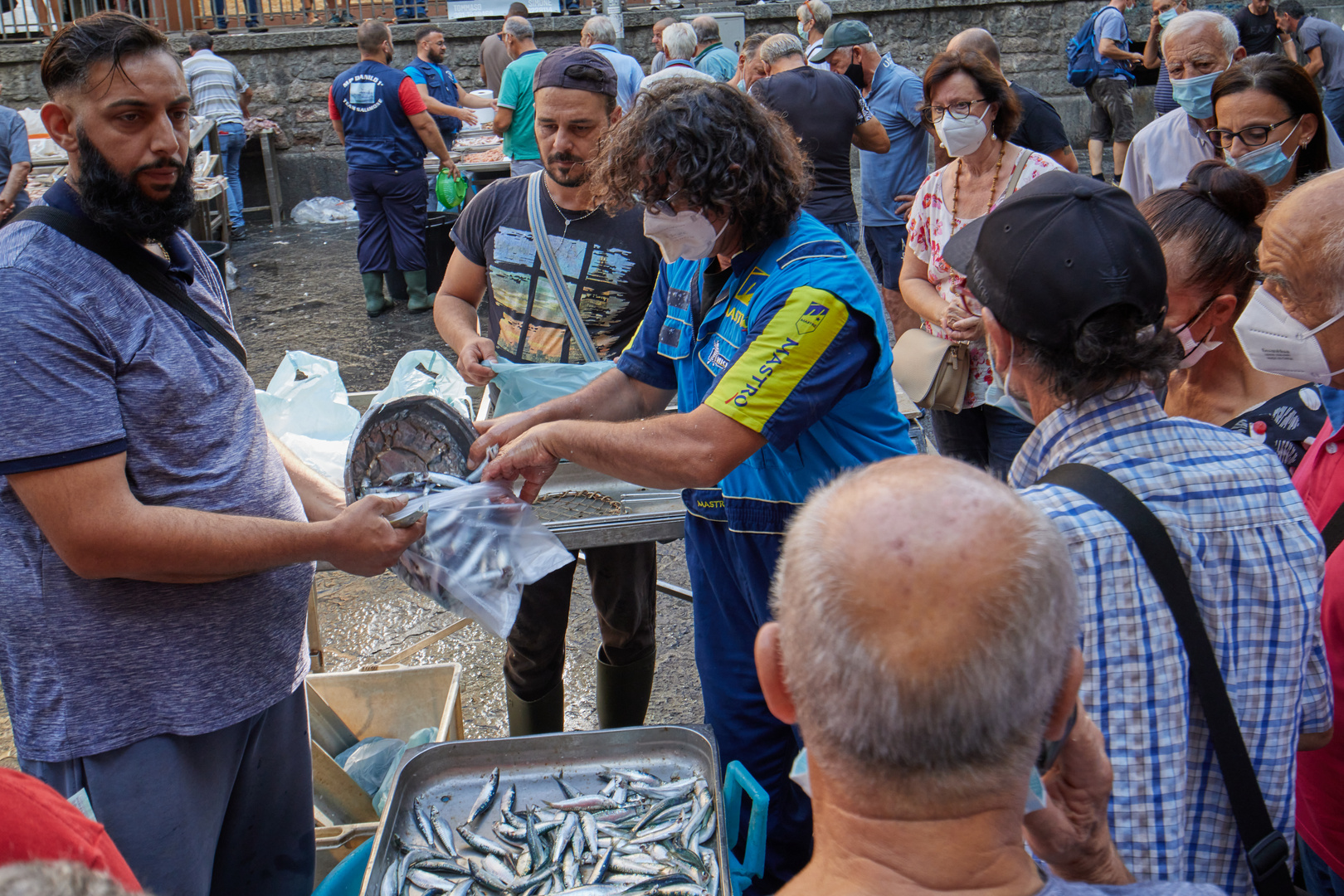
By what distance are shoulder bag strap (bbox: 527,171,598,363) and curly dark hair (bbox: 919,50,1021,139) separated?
195cm

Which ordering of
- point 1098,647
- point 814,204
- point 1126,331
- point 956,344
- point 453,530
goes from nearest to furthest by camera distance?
point 1098,647
point 1126,331
point 453,530
point 956,344
point 814,204

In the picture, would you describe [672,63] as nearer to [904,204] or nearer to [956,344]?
[904,204]

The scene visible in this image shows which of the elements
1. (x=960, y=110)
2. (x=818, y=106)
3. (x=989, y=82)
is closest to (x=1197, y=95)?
(x=989, y=82)

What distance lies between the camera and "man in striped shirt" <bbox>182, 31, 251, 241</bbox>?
11.3 metres

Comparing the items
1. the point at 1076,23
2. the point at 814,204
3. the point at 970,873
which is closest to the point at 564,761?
the point at 970,873

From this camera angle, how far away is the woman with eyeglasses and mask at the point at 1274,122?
3.56m

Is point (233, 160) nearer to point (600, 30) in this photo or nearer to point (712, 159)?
point (600, 30)

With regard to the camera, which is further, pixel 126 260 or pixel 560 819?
pixel 560 819

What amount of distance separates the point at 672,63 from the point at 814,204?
2731mm

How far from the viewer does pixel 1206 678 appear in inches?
52.7

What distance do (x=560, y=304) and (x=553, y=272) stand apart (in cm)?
10

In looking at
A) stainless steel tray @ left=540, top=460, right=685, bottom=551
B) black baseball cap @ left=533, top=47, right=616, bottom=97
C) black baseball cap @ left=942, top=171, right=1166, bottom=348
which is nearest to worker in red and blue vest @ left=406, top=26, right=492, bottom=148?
black baseball cap @ left=533, top=47, right=616, bottom=97

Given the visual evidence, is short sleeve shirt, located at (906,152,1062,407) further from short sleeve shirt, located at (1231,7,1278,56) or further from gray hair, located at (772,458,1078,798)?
short sleeve shirt, located at (1231,7,1278,56)

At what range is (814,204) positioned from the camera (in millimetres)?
6719
